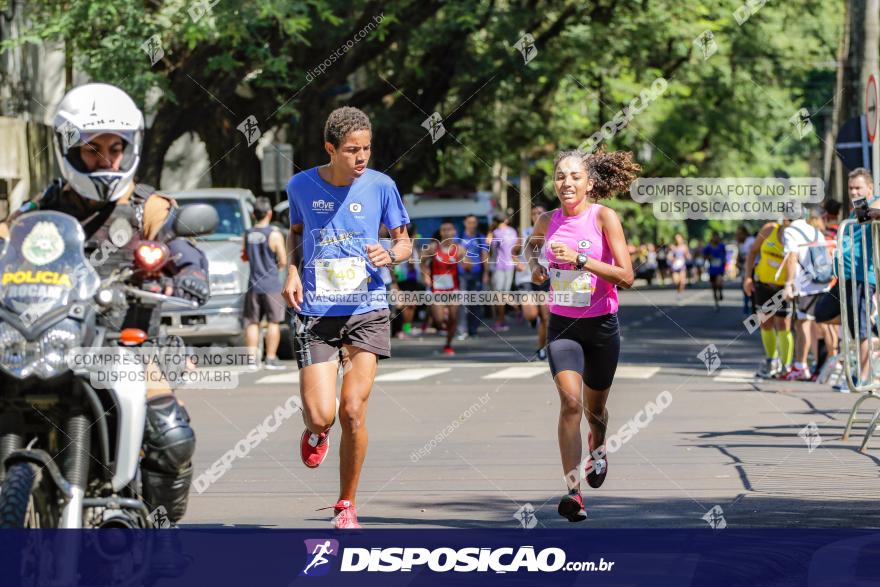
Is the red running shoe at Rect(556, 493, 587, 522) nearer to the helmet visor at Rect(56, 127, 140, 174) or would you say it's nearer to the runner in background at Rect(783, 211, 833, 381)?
the helmet visor at Rect(56, 127, 140, 174)

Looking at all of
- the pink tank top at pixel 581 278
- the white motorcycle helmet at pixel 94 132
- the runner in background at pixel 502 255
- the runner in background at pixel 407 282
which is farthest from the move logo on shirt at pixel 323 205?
the runner in background at pixel 407 282

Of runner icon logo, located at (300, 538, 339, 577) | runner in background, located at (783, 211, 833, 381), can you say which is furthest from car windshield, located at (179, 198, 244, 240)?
runner icon logo, located at (300, 538, 339, 577)

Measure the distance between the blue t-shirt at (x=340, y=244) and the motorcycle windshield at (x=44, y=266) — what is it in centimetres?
227

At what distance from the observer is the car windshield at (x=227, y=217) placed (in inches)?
842

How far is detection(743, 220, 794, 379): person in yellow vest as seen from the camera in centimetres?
1762

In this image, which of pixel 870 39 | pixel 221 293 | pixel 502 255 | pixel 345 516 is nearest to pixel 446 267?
pixel 502 255

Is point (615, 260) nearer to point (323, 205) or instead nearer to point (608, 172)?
point (608, 172)

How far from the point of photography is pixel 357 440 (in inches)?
301

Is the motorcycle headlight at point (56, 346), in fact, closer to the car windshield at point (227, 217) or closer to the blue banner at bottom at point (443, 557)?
the blue banner at bottom at point (443, 557)

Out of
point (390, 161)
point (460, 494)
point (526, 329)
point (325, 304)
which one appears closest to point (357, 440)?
point (325, 304)

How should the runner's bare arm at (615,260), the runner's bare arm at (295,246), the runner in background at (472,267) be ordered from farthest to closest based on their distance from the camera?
the runner in background at (472,267), the runner's bare arm at (615,260), the runner's bare arm at (295,246)

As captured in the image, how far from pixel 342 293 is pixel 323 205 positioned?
1.32 ft

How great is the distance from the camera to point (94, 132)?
5609mm

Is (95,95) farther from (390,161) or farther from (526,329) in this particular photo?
(390,161)
